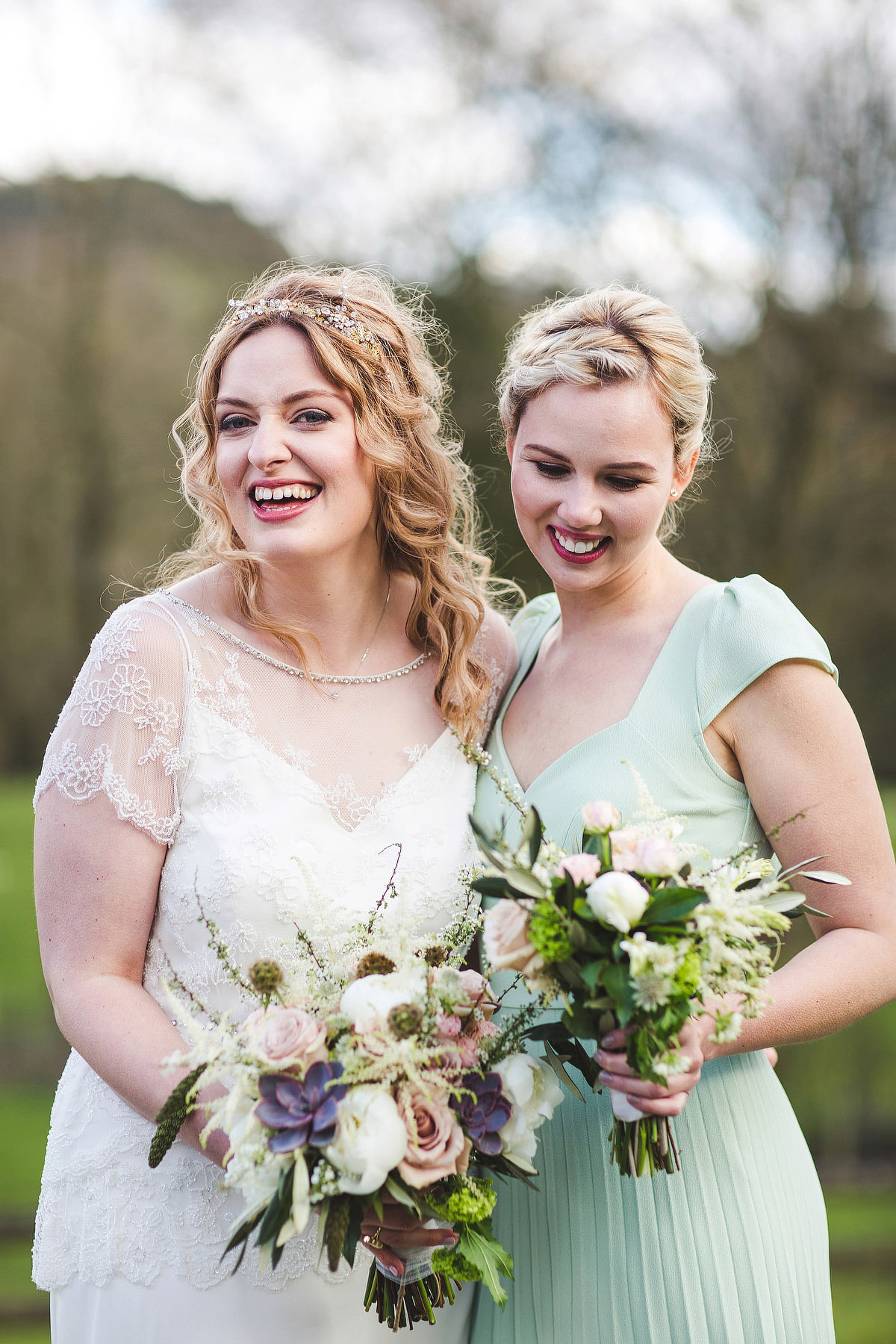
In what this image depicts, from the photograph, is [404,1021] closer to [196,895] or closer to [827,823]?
[196,895]

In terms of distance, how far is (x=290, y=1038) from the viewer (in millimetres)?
2156

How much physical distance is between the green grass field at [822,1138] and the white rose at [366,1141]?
6614 mm

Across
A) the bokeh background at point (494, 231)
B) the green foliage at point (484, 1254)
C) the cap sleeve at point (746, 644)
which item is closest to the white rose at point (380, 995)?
the green foliage at point (484, 1254)

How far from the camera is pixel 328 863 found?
2971mm

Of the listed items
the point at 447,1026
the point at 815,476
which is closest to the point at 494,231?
the point at 815,476

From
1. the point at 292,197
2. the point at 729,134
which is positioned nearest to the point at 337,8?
the point at 292,197

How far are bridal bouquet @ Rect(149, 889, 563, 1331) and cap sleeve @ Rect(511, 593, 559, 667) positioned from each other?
1.39 m

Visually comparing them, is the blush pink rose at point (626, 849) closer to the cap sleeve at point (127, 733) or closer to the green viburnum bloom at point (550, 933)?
the green viburnum bloom at point (550, 933)

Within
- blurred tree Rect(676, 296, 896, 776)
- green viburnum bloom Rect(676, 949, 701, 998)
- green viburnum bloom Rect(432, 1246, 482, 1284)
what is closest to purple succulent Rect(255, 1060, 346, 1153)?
green viburnum bloom Rect(432, 1246, 482, 1284)

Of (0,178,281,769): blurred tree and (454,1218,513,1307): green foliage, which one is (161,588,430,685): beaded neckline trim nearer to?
(454,1218,513,1307): green foliage

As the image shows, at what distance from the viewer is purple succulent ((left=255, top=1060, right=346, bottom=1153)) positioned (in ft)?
6.93

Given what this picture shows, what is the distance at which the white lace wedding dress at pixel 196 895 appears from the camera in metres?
2.82

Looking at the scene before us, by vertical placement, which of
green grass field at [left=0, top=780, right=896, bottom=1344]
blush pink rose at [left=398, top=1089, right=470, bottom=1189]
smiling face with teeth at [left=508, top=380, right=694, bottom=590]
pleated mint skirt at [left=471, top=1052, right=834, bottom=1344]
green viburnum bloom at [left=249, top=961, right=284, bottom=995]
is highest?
smiling face with teeth at [left=508, top=380, right=694, bottom=590]

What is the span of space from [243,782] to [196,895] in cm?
Answer: 31
